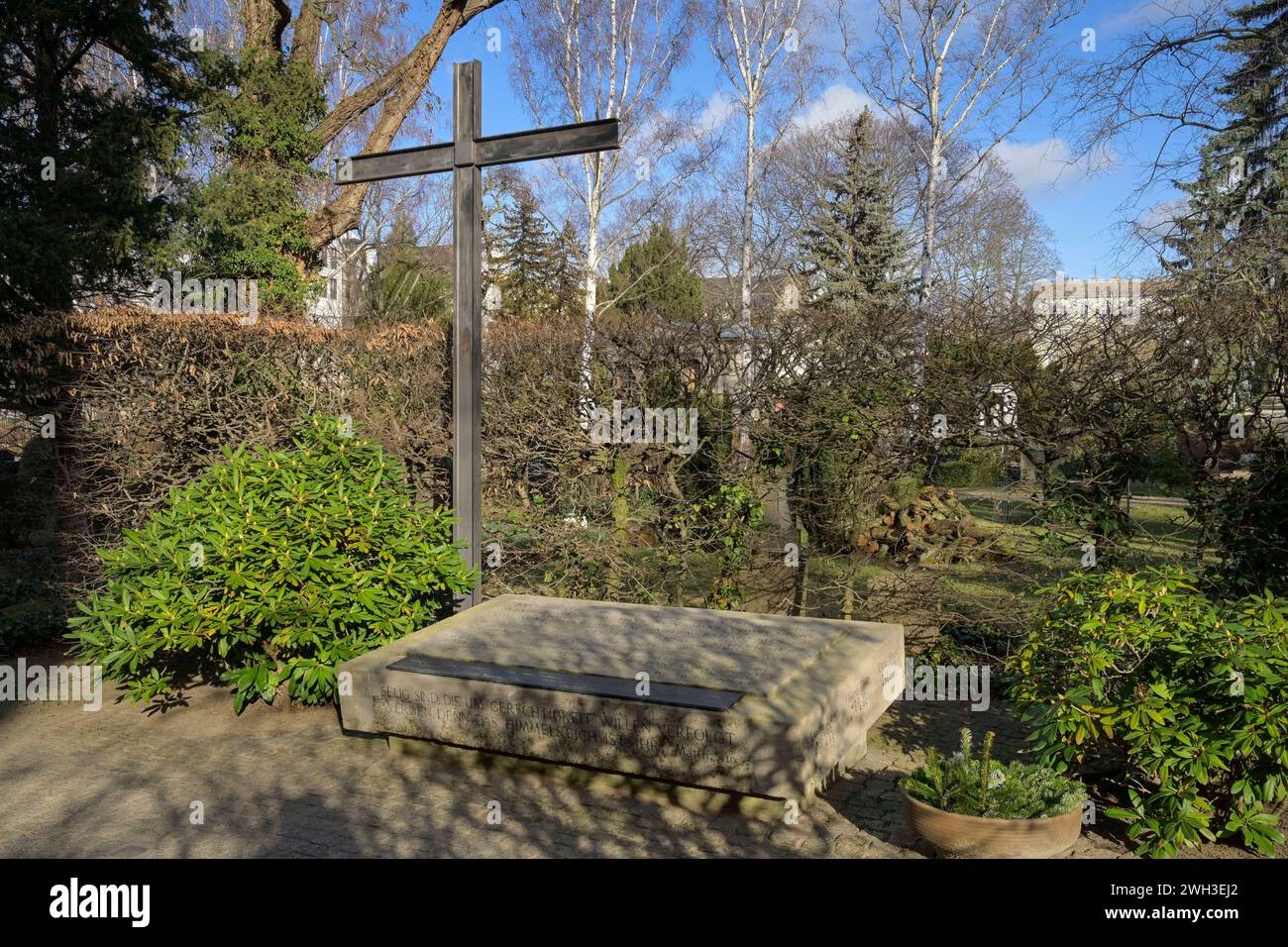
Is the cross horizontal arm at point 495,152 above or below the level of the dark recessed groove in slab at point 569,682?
above

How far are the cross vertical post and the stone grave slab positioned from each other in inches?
47.5

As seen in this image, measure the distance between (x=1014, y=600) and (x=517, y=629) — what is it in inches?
146

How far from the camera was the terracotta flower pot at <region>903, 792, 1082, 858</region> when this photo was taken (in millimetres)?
3963

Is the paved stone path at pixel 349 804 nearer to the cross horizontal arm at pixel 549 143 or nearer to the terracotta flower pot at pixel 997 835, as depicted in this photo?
the terracotta flower pot at pixel 997 835

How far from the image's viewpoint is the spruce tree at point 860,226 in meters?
28.6

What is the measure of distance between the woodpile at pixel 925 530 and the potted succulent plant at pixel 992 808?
3.19 metres

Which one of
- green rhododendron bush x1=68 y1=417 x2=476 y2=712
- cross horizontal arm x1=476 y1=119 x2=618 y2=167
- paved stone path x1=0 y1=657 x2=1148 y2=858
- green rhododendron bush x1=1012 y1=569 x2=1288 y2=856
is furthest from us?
cross horizontal arm x1=476 y1=119 x2=618 y2=167

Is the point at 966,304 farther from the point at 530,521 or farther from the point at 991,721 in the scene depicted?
the point at 530,521

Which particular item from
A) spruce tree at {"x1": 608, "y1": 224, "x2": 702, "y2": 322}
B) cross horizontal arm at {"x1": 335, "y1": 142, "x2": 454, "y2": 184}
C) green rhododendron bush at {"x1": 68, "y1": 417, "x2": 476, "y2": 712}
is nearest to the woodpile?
green rhododendron bush at {"x1": 68, "y1": 417, "x2": 476, "y2": 712}

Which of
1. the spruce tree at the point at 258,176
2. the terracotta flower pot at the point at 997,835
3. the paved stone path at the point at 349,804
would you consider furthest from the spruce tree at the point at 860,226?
the terracotta flower pot at the point at 997,835

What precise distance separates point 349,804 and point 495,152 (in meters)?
4.78

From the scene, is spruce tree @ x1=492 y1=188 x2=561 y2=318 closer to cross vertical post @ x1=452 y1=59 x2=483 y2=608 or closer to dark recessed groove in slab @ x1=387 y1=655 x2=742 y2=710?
cross vertical post @ x1=452 y1=59 x2=483 y2=608

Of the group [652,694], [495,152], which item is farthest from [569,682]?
[495,152]

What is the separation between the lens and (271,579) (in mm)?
5949
